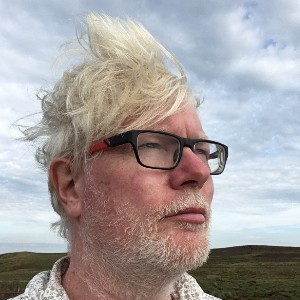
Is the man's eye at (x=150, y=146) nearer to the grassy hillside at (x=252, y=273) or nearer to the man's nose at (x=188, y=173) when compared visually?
the man's nose at (x=188, y=173)

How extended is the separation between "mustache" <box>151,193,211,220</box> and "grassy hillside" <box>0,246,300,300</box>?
3414cm

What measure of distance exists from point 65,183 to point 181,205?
87cm

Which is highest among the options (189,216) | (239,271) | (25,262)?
(25,262)

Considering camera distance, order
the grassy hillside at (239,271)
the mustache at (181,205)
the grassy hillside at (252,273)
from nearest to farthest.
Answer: the mustache at (181,205), the grassy hillside at (252,273), the grassy hillside at (239,271)

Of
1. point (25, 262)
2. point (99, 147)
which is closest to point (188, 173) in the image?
point (99, 147)

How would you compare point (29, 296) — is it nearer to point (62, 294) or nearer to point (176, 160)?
point (62, 294)

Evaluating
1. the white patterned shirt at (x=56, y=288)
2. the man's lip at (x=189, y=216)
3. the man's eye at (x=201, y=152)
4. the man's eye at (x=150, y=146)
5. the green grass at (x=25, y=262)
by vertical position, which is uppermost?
the green grass at (x=25, y=262)

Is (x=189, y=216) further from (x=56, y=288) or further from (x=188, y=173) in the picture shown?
(x=56, y=288)

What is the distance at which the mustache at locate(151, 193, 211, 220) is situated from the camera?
287 centimetres

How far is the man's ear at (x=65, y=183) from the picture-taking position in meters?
3.26

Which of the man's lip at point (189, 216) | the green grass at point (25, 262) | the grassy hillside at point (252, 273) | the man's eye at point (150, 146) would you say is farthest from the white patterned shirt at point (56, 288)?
the green grass at point (25, 262)

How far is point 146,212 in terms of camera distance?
2891 millimetres

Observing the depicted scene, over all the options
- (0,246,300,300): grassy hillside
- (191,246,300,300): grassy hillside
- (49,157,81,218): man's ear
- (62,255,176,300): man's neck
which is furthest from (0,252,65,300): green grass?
(62,255,176,300): man's neck

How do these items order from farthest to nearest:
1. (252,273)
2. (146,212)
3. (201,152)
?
1. (252,273)
2. (201,152)
3. (146,212)
